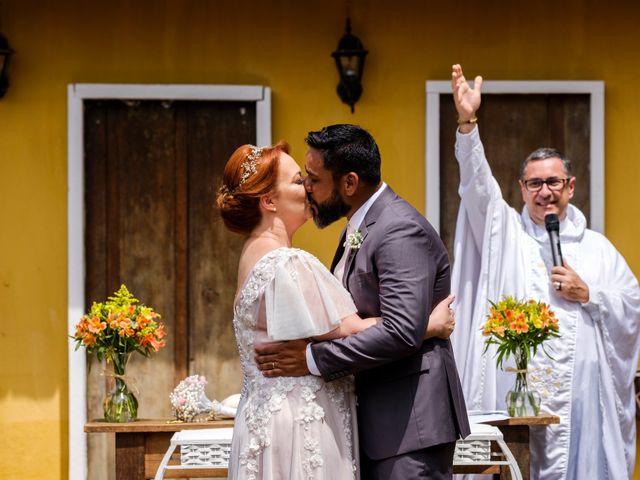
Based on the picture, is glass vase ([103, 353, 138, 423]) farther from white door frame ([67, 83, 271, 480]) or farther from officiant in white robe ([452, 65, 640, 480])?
officiant in white robe ([452, 65, 640, 480])

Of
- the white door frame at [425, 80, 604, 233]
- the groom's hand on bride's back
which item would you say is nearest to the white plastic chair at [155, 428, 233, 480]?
the groom's hand on bride's back

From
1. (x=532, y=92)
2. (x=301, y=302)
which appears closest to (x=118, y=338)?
(x=301, y=302)

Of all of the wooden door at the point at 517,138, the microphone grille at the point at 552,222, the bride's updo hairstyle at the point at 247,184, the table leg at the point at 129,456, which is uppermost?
the wooden door at the point at 517,138

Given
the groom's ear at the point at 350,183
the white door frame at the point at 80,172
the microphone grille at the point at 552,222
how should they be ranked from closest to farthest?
1. the groom's ear at the point at 350,183
2. the microphone grille at the point at 552,222
3. the white door frame at the point at 80,172

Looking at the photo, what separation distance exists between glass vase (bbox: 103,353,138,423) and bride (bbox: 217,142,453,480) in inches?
49.1

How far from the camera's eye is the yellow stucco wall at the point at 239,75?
675 cm

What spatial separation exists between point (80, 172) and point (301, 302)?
10.3 ft

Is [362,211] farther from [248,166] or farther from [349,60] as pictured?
[349,60]

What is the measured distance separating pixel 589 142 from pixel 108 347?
3.13 metres

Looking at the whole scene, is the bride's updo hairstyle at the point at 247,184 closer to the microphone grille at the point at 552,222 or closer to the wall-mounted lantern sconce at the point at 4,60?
the microphone grille at the point at 552,222

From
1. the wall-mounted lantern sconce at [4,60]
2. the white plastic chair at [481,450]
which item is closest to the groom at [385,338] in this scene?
the white plastic chair at [481,450]

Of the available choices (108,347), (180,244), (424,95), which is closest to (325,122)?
(424,95)

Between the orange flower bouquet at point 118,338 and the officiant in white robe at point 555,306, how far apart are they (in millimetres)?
1638

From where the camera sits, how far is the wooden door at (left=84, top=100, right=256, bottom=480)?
6.80m
